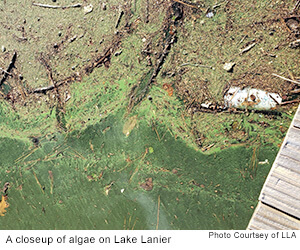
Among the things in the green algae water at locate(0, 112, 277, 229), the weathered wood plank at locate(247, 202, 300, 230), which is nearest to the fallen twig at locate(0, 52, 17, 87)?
the green algae water at locate(0, 112, 277, 229)

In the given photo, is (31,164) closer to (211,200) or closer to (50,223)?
(50,223)

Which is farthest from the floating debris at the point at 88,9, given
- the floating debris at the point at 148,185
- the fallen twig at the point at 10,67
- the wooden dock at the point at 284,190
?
the wooden dock at the point at 284,190

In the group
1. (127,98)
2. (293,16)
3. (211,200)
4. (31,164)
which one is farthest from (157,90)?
(31,164)

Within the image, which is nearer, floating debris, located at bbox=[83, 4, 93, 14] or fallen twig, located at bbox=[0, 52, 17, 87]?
floating debris, located at bbox=[83, 4, 93, 14]

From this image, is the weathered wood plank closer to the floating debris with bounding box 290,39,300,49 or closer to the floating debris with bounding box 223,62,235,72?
the floating debris with bounding box 223,62,235,72

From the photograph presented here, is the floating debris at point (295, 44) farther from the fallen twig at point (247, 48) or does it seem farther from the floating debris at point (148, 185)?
the floating debris at point (148, 185)

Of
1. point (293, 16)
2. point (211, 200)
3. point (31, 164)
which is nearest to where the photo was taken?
point (293, 16)

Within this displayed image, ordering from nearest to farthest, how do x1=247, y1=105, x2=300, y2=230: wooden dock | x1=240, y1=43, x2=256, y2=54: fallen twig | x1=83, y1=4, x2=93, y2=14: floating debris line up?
x1=247, y1=105, x2=300, y2=230: wooden dock → x1=240, y1=43, x2=256, y2=54: fallen twig → x1=83, y1=4, x2=93, y2=14: floating debris
